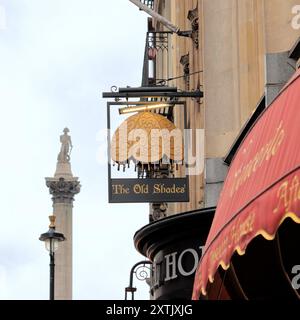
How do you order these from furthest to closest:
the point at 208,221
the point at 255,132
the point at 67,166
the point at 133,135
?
the point at 67,166, the point at 133,135, the point at 208,221, the point at 255,132

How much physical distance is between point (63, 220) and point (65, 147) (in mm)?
13740

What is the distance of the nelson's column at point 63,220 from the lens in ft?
292

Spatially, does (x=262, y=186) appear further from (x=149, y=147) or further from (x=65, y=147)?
(x=65, y=147)

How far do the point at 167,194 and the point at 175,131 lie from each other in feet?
6.53

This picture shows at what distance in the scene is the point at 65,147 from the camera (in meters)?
101

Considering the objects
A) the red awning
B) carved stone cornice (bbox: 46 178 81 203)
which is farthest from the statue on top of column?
the red awning

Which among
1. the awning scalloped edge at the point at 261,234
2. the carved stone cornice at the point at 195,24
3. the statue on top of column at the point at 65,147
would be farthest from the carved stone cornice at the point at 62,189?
the awning scalloped edge at the point at 261,234

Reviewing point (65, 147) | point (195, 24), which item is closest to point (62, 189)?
point (65, 147)

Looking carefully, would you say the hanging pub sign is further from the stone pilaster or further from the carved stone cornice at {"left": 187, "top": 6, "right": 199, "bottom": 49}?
the stone pilaster

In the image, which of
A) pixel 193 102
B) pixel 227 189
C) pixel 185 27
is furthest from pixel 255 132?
pixel 185 27

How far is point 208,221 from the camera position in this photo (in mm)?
20188

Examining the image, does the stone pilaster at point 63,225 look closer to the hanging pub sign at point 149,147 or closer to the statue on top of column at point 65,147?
the statue on top of column at point 65,147

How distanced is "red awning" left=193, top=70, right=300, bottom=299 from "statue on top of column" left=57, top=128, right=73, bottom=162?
276ft

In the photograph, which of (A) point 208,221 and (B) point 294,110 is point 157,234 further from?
(B) point 294,110
